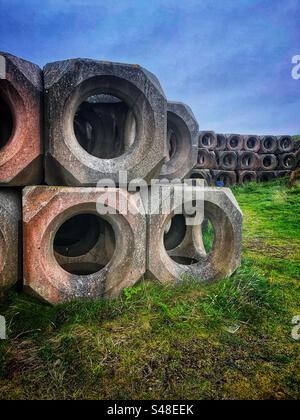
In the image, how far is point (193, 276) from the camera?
300 cm

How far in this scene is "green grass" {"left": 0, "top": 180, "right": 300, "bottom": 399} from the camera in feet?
5.57

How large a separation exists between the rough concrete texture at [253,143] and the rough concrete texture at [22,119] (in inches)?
A: 460

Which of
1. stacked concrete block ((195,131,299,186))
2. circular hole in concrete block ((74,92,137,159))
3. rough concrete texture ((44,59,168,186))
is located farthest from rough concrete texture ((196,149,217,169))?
rough concrete texture ((44,59,168,186))

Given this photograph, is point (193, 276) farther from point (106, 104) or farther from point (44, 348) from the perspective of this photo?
point (106, 104)

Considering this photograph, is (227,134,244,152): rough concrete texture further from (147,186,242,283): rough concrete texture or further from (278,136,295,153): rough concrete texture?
(147,186,242,283): rough concrete texture

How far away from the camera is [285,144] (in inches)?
534

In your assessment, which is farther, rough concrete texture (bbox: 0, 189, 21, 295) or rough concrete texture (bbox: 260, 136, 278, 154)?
rough concrete texture (bbox: 260, 136, 278, 154)

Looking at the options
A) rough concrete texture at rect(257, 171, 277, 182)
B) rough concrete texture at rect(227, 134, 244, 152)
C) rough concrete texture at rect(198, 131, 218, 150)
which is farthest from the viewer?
rough concrete texture at rect(257, 171, 277, 182)

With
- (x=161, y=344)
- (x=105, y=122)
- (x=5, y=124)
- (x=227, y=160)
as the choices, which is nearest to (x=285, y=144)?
(x=227, y=160)

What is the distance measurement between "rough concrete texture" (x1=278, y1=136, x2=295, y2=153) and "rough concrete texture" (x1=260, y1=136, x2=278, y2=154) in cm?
19
